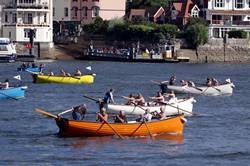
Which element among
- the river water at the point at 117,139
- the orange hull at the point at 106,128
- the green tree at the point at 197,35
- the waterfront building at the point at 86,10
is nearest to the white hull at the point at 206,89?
the river water at the point at 117,139

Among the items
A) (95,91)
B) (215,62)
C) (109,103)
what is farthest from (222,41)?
(109,103)

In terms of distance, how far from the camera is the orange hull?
54.8 m

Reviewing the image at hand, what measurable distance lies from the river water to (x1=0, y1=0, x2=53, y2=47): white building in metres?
55.3

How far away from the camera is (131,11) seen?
17388 cm

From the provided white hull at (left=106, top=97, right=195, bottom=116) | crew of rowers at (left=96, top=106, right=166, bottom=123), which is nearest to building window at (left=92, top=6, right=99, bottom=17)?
white hull at (left=106, top=97, right=195, bottom=116)

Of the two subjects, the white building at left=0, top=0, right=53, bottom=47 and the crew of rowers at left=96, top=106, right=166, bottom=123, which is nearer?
the crew of rowers at left=96, top=106, right=166, bottom=123

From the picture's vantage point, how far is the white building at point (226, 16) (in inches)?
6289

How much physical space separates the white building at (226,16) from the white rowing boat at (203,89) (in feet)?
230

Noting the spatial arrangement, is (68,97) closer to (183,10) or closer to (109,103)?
(109,103)

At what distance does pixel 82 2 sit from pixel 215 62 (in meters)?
27.1

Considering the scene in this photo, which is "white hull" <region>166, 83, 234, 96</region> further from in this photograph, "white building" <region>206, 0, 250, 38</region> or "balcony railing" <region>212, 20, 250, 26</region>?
"balcony railing" <region>212, 20, 250, 26</region>

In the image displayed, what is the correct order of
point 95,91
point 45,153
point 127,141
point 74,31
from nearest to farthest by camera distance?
1. point 45,153
2. point 127,141
3. point 95,91
4. point 74,31

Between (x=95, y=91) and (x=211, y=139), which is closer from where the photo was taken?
(x=211, y=139)

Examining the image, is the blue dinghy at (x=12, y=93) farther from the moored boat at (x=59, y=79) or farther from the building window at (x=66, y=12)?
the building window at (x=66, y=12)
